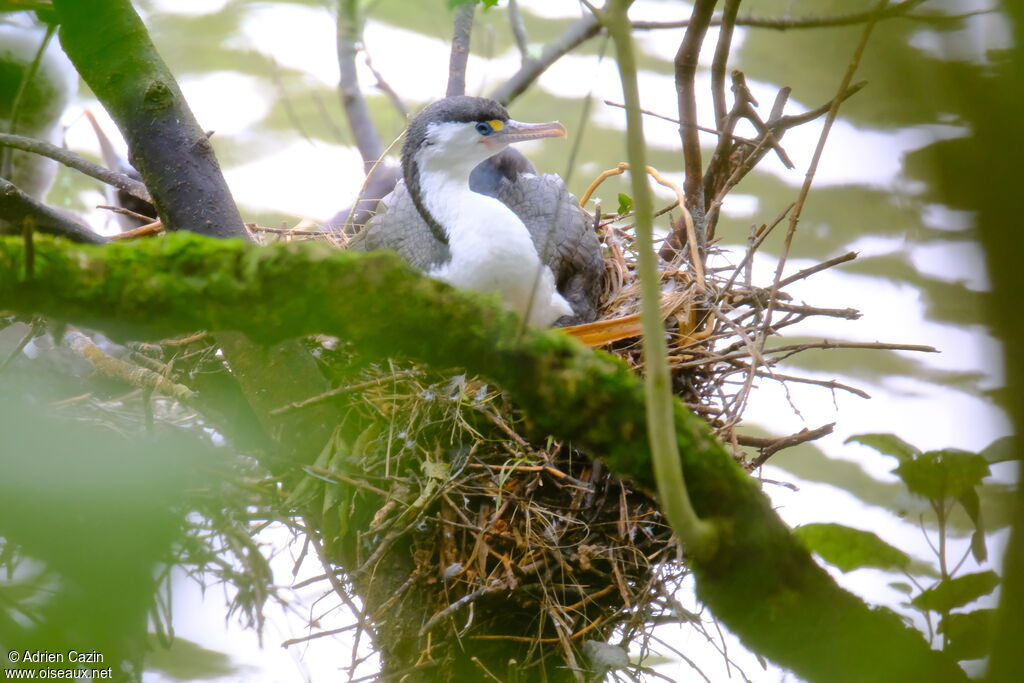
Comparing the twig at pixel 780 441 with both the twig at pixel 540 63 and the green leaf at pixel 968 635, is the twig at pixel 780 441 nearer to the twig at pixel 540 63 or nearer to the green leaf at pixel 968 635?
the green leaf at pixel 968 635

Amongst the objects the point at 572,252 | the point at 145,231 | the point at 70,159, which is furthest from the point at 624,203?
the point at 70,159

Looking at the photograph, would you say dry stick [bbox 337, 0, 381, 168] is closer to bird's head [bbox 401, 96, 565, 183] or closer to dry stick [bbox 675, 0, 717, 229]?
bird's head [bbox 401, 96, 565, 183]

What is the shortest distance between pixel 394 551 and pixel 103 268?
116cm

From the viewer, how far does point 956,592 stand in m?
1.12

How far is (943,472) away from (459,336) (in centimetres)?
66

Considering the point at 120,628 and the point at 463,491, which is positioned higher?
A: the point at 463,491

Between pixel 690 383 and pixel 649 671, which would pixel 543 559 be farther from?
pixel 690 383

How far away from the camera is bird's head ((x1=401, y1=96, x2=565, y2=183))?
2721mm

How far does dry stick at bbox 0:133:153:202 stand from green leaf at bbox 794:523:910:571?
1.60 m

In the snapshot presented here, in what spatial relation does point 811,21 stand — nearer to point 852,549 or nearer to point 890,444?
point 890,444

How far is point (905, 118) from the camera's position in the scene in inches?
23.9

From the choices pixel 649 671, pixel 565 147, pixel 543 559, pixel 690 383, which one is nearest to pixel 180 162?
pixel 543 559

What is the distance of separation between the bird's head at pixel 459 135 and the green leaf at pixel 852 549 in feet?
5.93

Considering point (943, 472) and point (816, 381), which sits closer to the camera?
point (943, 472)
